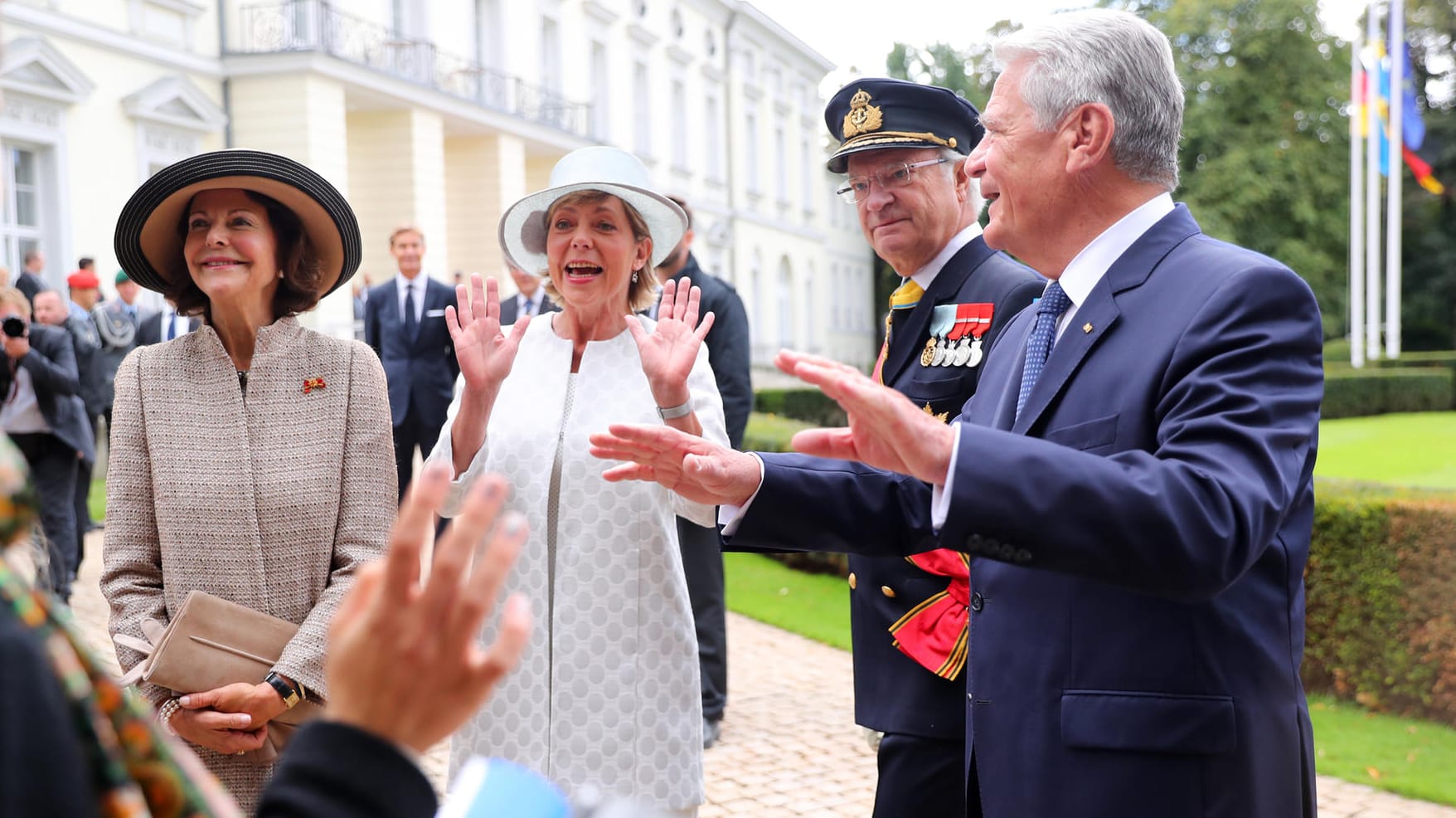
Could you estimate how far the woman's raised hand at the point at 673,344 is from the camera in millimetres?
3018

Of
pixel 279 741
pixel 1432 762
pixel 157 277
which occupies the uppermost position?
pixel 157 277

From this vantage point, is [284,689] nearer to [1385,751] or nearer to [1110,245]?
[1110,245]

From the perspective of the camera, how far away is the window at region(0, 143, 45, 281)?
15.0 meters

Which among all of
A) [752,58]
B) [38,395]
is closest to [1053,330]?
[38,395]

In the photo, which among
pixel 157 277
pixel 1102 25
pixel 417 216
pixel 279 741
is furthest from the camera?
pixel 417 216

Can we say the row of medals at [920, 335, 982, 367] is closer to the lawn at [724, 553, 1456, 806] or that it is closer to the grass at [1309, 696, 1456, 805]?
the lawn at [724, 553, 1456, 806]

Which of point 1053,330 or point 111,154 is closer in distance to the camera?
point 1053,330

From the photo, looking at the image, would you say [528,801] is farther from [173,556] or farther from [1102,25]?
[173,556]

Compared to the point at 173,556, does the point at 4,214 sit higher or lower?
higher

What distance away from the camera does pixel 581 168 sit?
11.2 feet

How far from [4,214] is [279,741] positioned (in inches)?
579

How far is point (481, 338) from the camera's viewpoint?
320 cm

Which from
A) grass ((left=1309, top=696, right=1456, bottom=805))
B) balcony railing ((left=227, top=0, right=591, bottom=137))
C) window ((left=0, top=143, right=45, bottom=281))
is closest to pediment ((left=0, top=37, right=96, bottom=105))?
window ((left=0, top=143, right=45, bottom=281))

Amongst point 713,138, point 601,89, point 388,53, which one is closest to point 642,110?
point 601,89
